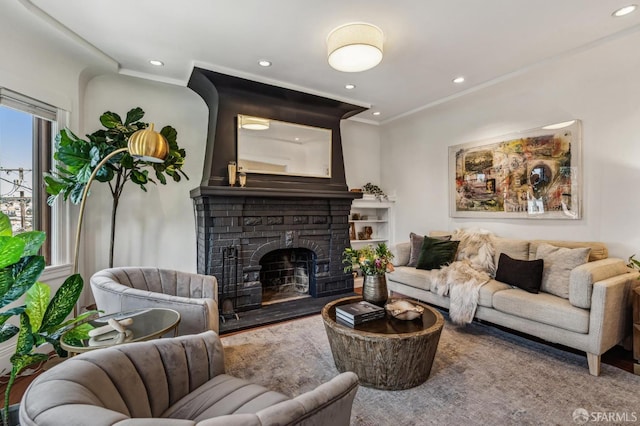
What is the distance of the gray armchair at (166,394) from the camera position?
2.57 feet

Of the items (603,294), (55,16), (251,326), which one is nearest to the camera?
(603,294)

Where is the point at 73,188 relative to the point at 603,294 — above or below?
above

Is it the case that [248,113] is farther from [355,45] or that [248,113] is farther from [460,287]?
[460,287]

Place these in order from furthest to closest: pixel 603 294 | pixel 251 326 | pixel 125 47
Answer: pixel 251 326, pixel 125 47, pixel 603 294

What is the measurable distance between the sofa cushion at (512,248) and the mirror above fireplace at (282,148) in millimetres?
2334

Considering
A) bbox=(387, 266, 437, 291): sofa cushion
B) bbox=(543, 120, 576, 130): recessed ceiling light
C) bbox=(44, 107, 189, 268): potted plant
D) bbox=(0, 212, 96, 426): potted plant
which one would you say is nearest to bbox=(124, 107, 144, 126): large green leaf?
bbox=(44, 107, 189, 268): potted plant

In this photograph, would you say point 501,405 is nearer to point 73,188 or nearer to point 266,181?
point 266,181

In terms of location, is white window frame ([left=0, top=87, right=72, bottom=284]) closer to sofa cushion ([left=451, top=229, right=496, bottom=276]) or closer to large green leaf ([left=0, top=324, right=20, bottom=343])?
large green leaf ([left=0, top=324, right=20, bottom=343])

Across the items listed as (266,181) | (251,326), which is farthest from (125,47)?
(251,326)

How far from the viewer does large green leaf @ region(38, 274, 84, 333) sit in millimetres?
1252

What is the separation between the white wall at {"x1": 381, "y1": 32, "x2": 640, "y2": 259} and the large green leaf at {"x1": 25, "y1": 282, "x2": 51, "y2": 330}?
4350 millimetres

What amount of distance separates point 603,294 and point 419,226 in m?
2.80

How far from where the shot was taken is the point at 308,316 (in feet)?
11.6

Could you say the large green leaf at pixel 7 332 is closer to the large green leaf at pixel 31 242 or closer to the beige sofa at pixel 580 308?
the large green leaf at pixel 31 242
